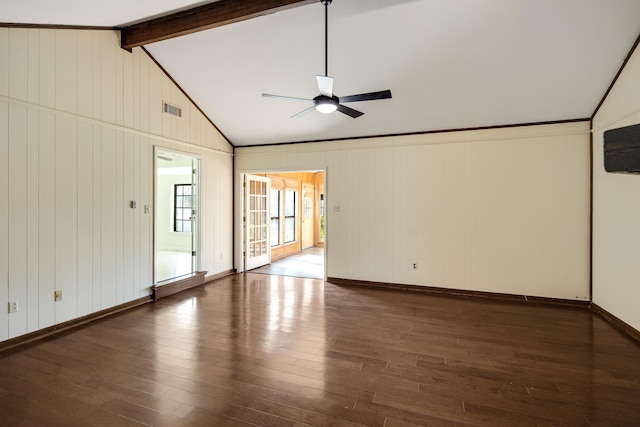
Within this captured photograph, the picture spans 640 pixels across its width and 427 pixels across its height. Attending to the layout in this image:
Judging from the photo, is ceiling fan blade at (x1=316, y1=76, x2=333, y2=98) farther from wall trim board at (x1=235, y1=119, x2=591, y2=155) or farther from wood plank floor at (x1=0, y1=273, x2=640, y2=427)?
wall trim board at (x1=235, y1=119, x2=591, y2=155)

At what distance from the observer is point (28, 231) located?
3.26m

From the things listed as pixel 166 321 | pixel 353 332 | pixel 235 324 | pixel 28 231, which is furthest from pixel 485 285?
pixel 28 231

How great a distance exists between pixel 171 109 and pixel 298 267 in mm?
4037

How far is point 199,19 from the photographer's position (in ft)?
11.9

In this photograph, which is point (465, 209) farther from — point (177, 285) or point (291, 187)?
point (291, 187)

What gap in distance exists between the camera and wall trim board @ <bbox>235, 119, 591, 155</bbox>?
4.62m

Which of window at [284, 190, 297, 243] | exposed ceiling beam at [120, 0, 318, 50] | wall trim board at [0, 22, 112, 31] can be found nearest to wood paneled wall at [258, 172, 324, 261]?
window at [284, 190, 297, 243]

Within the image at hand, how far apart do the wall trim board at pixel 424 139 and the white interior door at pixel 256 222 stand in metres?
0.78

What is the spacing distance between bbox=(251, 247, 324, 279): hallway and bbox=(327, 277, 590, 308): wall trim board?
0.76 meters

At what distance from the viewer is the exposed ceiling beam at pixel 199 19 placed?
329cm

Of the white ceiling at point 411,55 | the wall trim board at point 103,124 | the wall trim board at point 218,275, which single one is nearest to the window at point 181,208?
the wall trim board at point 218,275

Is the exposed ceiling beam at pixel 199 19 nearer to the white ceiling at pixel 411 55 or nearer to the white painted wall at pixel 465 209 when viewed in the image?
the white ceiling at pixel 411 55

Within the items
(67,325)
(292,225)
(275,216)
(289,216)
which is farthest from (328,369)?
(292,225)

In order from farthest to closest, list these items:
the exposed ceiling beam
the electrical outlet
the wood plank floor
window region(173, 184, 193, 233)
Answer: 1. window region(173, 184, 193, 233)
2. the exposed ceiling beam
3. the electrical outlet
4. the wood plank floor
